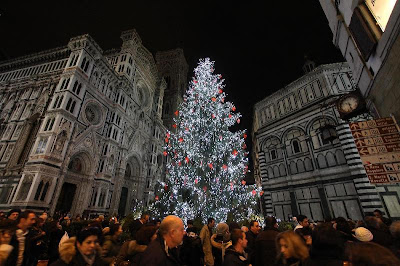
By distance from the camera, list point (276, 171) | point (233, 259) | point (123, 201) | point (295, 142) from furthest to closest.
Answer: point (123, 201) < point (276, 171) < point (295, 142) < point (233, 259)

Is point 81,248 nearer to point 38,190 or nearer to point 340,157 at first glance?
point 38,190

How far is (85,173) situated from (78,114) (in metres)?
6.55

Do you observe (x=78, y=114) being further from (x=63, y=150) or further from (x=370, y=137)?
(x=370, y=137)

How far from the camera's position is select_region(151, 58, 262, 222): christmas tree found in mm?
12867

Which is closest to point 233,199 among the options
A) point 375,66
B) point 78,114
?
point 375,66

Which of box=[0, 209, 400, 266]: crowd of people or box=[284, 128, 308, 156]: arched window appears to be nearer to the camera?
box=[0, 209, 400, 266]: crowd of people

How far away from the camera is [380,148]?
6020 mm

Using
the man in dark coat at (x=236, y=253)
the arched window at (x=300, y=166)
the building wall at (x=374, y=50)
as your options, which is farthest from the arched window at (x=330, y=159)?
the man in dark coat at (x=236, y=253)

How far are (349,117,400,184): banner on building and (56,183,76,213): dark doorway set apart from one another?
912 inches

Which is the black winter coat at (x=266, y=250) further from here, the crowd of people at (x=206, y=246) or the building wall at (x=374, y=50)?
the building wall at (x=374, y=50)

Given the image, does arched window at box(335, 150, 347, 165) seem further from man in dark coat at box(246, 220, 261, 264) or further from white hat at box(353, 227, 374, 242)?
white hat at box(353, 227, 374, 242)

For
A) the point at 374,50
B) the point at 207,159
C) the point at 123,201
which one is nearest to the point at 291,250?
the point at 374,50

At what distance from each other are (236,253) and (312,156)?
62.0ft

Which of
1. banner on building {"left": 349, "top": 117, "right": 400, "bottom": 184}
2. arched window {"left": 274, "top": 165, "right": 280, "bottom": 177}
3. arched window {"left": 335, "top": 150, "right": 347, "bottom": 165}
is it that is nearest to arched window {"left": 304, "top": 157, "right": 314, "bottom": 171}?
arched window {"left": 335, "top": 150, "right": 347, "bottom": 165}
